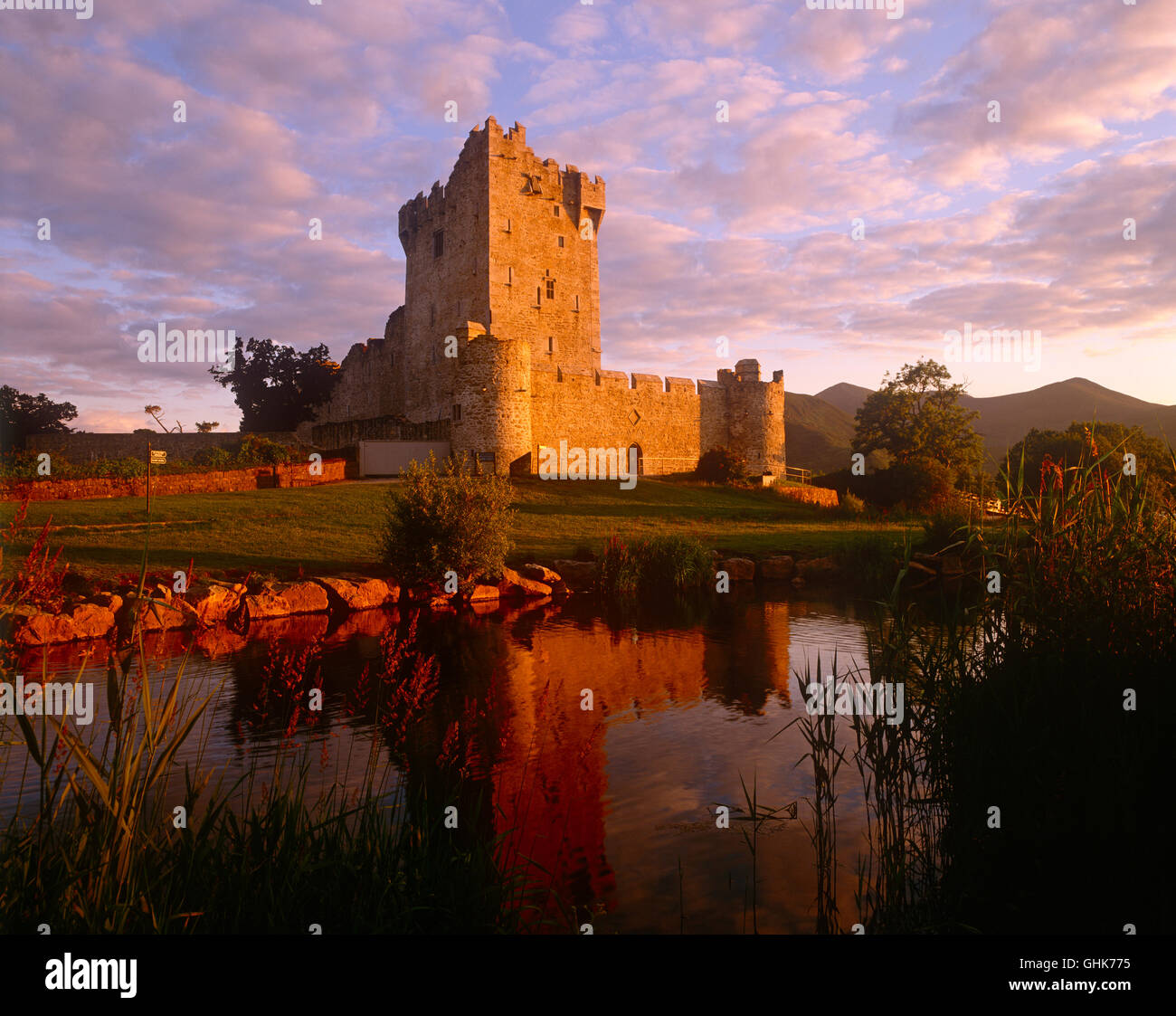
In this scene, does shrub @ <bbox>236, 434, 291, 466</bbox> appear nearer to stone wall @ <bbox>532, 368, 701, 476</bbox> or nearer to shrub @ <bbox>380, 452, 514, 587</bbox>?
stone wall @ <bbox>532, 368, 701, 476</bbox>

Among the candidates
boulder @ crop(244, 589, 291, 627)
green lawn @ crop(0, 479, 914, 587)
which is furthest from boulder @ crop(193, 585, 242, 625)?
green lawn @ crop(0, 479, 914, 587)

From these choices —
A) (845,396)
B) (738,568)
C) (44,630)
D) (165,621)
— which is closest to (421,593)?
(165,621)

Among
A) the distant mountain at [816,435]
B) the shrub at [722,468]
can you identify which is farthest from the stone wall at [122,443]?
the distant mountain at [816,435]

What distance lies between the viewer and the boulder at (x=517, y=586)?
1797cm

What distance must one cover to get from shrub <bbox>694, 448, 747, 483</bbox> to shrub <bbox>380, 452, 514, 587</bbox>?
2433 centimetres

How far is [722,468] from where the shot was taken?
4031 cm

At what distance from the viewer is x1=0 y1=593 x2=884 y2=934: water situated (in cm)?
511

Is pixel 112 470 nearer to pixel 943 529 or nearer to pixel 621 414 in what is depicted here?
pixel 621 414

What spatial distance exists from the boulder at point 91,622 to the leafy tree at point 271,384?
41.1 m

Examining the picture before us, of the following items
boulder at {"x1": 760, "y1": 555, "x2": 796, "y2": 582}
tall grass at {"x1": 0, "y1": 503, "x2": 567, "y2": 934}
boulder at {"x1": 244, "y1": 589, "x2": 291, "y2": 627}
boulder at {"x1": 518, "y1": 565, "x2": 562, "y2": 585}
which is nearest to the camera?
tall grass at {"x1": 0, "y1": 503, "x2": 567, "y2": 934}

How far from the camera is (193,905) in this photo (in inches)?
142
